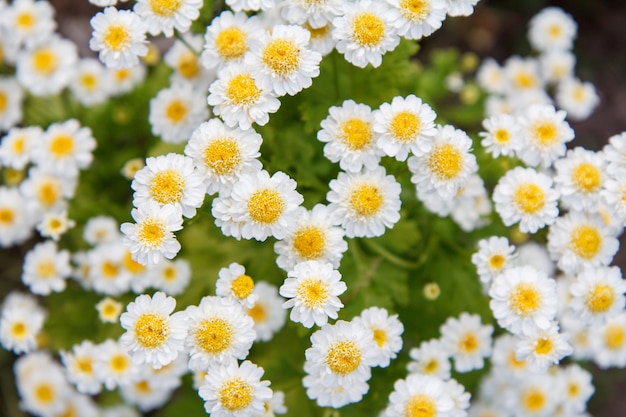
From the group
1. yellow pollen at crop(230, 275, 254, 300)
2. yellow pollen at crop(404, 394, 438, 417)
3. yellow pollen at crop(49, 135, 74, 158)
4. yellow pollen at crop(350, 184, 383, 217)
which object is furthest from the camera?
yellow pollen at crop(49, 135, 74, 158)

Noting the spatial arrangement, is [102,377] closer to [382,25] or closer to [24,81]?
[24,81]

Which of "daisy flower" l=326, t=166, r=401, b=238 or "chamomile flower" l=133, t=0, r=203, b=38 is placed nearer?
"daisy flower" l=326, t=166, r=401, b=238

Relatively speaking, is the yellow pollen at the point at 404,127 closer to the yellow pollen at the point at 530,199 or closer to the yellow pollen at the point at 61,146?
the yellow pollen at the point at 530,199

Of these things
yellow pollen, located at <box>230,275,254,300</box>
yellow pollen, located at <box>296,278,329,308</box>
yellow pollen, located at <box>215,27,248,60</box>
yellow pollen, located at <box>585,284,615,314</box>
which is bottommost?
yellow pollen, located at <box>230,275,254,300</box>

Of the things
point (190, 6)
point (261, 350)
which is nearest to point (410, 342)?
point (261, 350)

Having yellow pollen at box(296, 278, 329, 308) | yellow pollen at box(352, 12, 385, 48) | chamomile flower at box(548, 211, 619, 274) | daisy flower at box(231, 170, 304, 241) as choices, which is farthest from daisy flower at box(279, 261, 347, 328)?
chamomile flower at box(548, 211, 619, 274)

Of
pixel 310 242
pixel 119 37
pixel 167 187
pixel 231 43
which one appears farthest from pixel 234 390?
pixel 119 37

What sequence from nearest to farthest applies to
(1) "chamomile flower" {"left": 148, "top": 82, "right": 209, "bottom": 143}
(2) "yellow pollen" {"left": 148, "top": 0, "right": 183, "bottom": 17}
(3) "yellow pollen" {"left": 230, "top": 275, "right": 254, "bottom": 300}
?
(3) "yellow pollen" {"left": 230, "top": 275, "right": 254, "bottom": 300}, (2) "yellow pollen" {"left": 148, "top": 0, "right": 183, "bottom": 17}, (1) "chamomile flower" {"left": 148, "top": 82, "right": 209, "bottom": 143}

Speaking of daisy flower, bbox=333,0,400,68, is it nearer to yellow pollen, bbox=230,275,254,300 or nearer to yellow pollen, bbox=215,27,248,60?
yellow pollen, bbox=215,27,248,60
